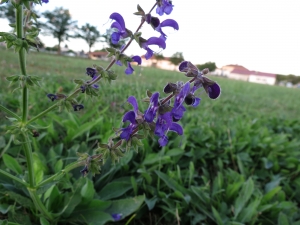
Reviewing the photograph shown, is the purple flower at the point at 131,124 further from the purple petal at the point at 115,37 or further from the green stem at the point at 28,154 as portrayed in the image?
the green stem at the point at 28,154

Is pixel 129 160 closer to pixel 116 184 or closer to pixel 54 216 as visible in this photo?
pixel 116 184

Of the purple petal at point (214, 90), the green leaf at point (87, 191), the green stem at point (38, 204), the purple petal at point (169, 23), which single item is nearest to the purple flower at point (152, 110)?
the purple petal at point (214, 90)

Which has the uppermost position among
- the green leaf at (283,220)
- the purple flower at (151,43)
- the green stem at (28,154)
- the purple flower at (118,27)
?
the purple flower at (118,27)

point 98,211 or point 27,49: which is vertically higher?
point 27,49

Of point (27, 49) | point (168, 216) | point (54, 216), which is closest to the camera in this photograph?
point (27, 49)

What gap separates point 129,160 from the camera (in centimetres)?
206

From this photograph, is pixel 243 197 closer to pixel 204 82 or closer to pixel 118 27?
pixel 204 82

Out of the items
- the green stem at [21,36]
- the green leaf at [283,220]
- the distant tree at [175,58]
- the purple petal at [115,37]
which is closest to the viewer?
the green stem at [21,36]

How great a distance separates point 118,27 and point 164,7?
0.69 feet

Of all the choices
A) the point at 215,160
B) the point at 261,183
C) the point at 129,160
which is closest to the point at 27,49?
the point at 129,160

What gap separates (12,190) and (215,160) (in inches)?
65.9

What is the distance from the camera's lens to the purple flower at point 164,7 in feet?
3.41

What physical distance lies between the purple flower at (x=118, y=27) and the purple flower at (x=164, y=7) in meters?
0.17

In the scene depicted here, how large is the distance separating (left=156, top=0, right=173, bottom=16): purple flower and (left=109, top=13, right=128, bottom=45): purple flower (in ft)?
0.55
